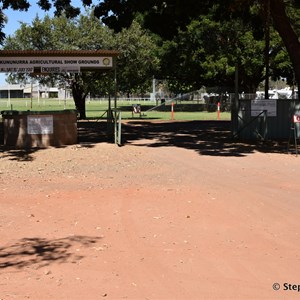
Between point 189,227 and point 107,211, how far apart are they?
1622 millimetres

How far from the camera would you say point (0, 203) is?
344 inches

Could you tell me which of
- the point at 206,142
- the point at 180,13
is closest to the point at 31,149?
the point at 206,142

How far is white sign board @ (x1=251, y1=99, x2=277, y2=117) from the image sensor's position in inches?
764

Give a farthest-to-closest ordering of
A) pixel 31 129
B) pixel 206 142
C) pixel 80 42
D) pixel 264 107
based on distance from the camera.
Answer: pixel 80 42
pixel 264 107
pixel 206 142
pixel 31 129

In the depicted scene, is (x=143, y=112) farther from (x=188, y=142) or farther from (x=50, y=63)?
(x=50, y=63)

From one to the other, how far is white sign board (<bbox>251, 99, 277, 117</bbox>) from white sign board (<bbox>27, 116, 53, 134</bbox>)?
774 cm

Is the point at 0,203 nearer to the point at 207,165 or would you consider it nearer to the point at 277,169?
the point at 207,165

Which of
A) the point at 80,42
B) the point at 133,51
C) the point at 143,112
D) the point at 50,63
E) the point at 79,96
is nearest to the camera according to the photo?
the point at 50,63

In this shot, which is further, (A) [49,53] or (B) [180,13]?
(B) [180,13]

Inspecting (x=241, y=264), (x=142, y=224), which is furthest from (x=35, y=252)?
(x=241, y=264)

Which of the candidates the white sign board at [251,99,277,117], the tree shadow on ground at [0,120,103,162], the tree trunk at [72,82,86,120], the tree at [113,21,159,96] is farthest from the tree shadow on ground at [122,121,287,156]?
the tree trunk at [72,82,86,120]

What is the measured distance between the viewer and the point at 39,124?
1705 centimetres

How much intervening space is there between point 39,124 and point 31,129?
32 cm

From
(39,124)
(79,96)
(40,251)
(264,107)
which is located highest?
(79,96)
